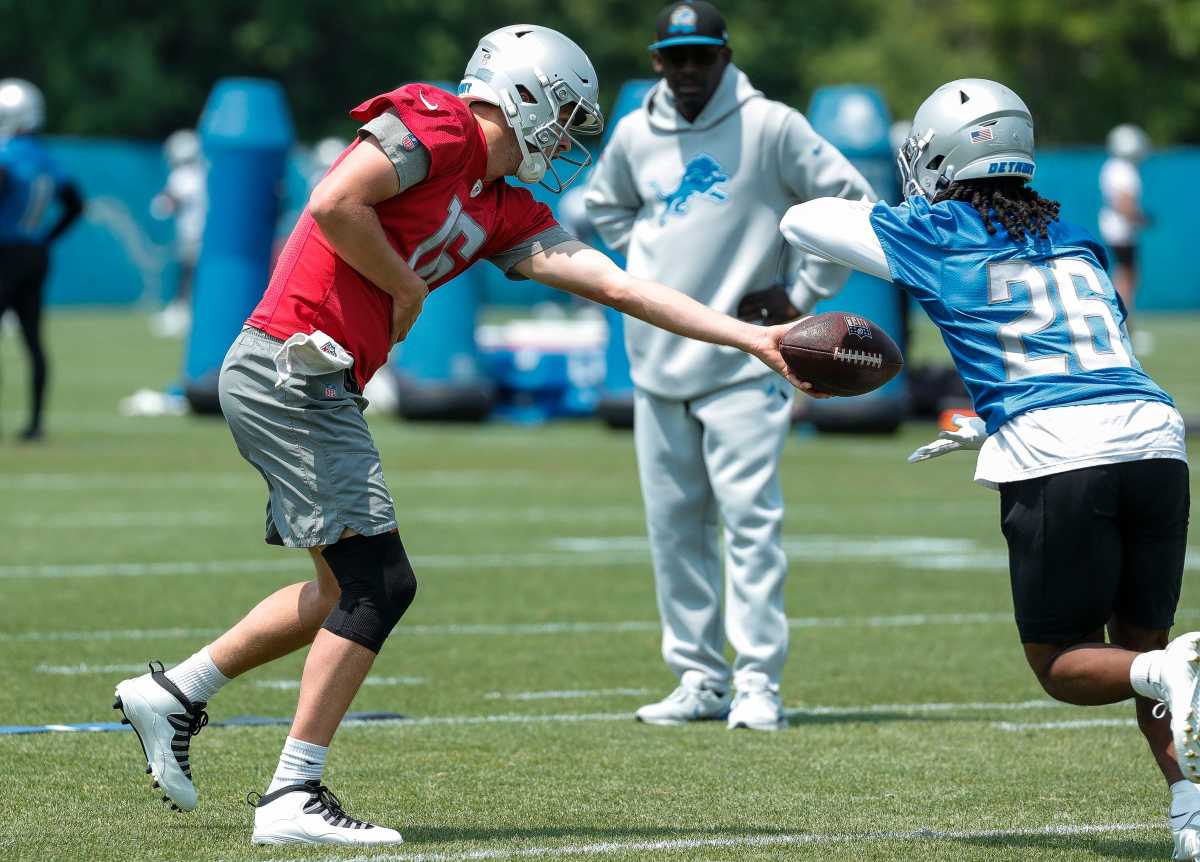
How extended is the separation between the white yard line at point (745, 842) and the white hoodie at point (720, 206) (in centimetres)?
211

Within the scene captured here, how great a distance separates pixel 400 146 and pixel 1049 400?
5.15 feet

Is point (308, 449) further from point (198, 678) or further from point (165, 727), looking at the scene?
point (165, 727)

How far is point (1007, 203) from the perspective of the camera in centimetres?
490

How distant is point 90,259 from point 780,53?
1871cm

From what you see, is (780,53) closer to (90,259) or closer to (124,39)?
(124,39)

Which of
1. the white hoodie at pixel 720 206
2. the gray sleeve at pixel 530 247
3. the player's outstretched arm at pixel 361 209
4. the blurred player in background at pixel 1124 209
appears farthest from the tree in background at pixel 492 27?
the player's outstretched arm at pixel 361 209

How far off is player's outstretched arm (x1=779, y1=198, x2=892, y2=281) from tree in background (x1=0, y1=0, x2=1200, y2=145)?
129 feet

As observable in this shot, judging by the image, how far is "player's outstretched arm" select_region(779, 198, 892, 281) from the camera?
16.0ft

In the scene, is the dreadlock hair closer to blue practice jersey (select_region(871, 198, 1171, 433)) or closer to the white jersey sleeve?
blue practice jersey (select_region(871, 198, 1171, 433))

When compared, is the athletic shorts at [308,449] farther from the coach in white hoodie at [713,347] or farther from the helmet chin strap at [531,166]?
the coach in white hoodie at [713,347]

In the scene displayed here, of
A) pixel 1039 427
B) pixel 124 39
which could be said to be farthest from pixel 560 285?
pixel 124 39

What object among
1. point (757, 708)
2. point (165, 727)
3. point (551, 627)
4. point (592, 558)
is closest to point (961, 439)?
point (757, 708)

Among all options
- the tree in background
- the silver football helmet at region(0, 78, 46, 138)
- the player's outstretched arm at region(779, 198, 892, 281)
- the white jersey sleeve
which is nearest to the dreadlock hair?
the player's outstretched arm at region(779, 198, 892, 281)

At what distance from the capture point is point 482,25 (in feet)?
155
